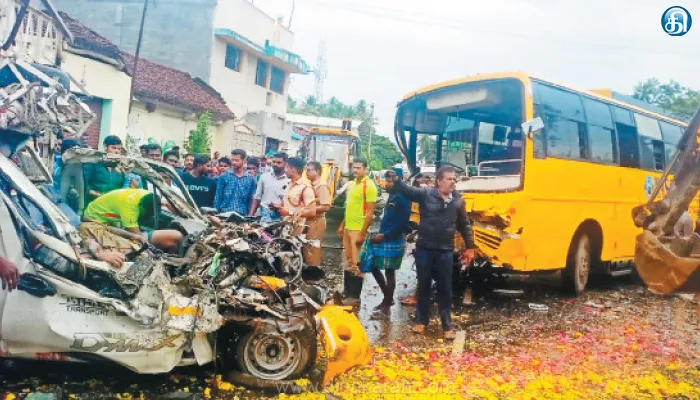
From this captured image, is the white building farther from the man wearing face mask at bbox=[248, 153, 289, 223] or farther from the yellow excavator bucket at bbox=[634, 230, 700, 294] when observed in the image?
the yellow excavator bucket at bbox=[634, 230, 700, 294]

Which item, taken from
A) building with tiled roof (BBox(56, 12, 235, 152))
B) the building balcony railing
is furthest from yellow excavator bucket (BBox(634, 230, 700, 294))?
the building balcony railing

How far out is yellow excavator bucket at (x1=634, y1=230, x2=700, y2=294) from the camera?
4.89 metres

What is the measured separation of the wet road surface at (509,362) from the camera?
14.0 feet

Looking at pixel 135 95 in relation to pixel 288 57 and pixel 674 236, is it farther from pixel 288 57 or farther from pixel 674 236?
pixel 674 236

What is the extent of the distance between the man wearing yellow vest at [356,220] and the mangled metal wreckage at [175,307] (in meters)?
2.21

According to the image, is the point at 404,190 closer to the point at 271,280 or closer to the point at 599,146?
the point at 271,280

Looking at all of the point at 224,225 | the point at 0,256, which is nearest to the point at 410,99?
the point at 224,225

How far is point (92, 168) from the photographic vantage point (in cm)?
637

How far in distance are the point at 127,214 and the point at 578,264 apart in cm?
654

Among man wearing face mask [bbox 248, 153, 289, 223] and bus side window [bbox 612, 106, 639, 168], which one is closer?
man wearing face mask [bbox 248, 153, 289, 223]

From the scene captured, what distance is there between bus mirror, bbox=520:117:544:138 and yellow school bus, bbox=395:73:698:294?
1 centimetres

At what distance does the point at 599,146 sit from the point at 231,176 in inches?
217

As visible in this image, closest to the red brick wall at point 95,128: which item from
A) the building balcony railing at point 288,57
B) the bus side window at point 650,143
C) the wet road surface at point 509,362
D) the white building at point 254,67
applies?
the white building at point 254,67

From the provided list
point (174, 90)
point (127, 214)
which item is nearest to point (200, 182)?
point (127, 214)
